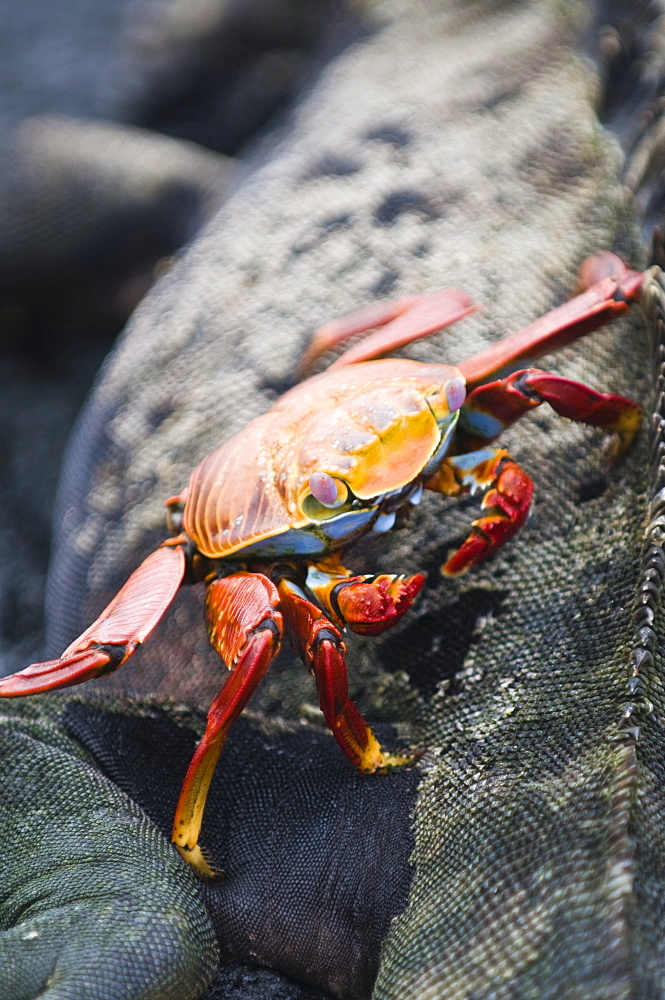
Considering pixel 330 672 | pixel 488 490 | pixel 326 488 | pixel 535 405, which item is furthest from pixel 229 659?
pixel 535 405

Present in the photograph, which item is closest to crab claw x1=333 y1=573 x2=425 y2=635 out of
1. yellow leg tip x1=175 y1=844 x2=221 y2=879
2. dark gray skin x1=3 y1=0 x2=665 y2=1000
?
dark gray skin x1=3 y1=0 x2=665 y2=1000

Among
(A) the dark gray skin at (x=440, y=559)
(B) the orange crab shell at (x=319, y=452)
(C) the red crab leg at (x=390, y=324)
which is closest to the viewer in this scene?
(A) the dark gray skin at (x=440, y=559)

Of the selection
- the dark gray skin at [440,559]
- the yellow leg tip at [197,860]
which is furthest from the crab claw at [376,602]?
the yellow leg tip at [197,860]

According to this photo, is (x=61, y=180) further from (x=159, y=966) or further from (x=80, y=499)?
(x=159, y=966)

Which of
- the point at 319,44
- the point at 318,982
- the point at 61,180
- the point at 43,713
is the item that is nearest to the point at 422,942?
the point at 318,982

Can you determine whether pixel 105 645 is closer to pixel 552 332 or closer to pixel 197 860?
pixel 197 860

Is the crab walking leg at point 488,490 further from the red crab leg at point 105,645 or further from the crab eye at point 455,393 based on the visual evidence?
the red crab leg at point 105,645
